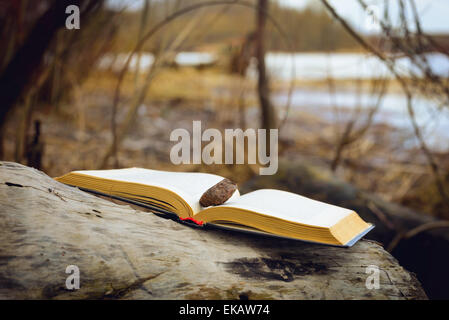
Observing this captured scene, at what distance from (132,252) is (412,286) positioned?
67cm

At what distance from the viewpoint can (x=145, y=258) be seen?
1.01m

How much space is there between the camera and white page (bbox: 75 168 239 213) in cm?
122

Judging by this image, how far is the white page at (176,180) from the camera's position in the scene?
4.00 ft

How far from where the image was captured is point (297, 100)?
7836 millimetres

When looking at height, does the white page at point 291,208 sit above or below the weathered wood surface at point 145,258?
above

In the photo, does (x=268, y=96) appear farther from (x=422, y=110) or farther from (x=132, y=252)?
(x=132, y=252)

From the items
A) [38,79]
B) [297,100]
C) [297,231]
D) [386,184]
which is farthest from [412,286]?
[297,100]

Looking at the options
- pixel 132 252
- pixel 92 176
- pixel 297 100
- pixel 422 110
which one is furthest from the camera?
pixel 297 100
